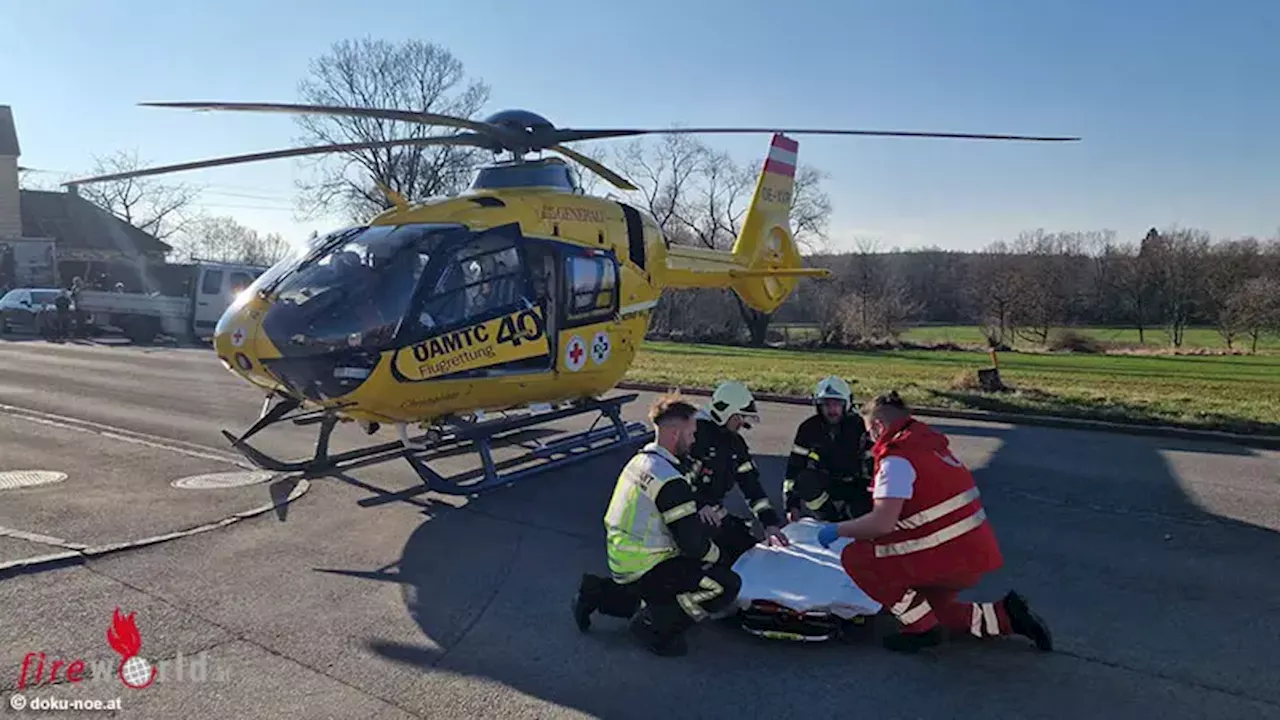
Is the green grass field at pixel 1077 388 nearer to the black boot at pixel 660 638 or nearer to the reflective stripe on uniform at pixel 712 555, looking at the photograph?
the reflective stripe on uniform at pixel 712 555

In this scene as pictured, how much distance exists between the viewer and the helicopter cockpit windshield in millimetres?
7051

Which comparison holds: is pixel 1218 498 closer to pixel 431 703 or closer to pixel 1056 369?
pixel 431 703

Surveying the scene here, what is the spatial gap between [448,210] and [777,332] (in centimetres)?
4334

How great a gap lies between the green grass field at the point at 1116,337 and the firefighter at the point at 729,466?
124 feet

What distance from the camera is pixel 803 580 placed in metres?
4.88

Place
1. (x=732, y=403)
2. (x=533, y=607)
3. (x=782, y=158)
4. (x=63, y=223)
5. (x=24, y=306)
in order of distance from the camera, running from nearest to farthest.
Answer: (x=533, y=607), (x=732, y=403), (x=782, y=158), (x=24, y=306), (x=63, y=223)

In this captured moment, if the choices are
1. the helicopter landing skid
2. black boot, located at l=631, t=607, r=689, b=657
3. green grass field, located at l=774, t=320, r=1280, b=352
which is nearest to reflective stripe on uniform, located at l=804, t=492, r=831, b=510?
black boot, located at l=631, t=607, r=689, b=657

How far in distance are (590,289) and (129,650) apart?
18.6ft

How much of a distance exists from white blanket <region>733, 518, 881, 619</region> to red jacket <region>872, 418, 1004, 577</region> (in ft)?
1.00

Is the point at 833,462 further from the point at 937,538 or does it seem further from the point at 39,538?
the point at 39,538

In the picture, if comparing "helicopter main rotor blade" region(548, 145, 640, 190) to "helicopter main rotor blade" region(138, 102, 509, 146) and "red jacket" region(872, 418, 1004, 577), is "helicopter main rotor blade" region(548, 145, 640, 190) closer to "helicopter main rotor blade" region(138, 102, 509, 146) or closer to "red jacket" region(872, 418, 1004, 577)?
"helicopter main rotor blade" region(138, 102, 509, 146)

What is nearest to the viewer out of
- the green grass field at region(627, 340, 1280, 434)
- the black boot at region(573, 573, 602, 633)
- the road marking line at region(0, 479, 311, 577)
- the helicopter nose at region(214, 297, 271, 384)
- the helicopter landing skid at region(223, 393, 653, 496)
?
the black boot at region(573, 573, 602, 633)

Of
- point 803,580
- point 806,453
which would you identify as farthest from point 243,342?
point 803,580

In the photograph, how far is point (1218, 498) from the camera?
8.07m
